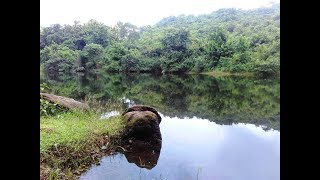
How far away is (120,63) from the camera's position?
78.6ft

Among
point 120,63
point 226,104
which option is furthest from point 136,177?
A: point 120,63

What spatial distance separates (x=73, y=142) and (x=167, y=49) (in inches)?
766

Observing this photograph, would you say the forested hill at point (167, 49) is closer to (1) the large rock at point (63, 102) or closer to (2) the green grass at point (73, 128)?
(1) the large rock at point (63, 102)

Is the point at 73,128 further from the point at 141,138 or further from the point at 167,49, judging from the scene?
the point at 167,49

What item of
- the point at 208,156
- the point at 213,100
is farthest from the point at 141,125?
the point at 213,100

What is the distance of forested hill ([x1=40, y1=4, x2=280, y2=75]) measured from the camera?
2108 centimetres

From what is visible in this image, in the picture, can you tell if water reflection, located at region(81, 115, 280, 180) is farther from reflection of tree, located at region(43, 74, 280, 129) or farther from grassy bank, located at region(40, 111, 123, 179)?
reflection of tree, located at region(43, 74, 280, 129)

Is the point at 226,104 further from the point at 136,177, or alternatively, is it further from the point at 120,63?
the point at 120,63

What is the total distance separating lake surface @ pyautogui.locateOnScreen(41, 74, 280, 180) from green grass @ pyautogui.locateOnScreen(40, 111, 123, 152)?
0.42m

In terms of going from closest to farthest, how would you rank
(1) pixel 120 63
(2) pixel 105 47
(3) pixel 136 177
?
(3) pixel 136 177 < (1) pixel 120 63 < (2) pixel 105 47

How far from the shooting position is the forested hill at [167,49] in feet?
69.2

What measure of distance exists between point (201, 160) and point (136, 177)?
5.01 ft

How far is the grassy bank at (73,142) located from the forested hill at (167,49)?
14892mm
